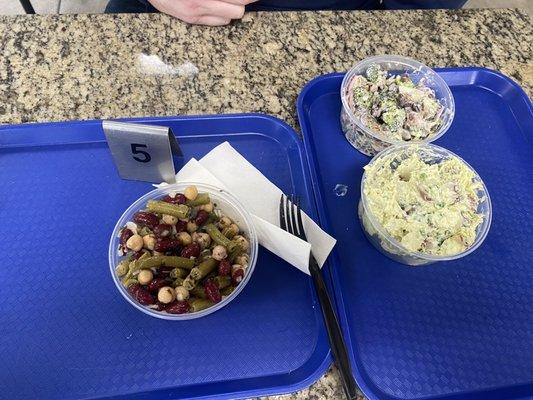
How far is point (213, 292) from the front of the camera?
720 millimetres

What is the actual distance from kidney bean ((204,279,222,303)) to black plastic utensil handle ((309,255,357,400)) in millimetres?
168

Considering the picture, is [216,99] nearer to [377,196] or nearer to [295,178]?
[295,178]

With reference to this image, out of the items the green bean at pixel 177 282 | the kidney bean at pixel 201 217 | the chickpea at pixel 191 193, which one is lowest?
the green bean at pixel 177 282

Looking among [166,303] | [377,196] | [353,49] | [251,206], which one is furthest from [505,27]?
[166,303]

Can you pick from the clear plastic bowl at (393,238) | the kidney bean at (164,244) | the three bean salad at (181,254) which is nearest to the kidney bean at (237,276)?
the three bean salad at (181,254)

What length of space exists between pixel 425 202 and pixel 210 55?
58 cm

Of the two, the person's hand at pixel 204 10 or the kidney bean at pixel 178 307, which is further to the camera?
the person's hand at pixel 204 10

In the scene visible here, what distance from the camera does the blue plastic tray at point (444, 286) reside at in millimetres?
773

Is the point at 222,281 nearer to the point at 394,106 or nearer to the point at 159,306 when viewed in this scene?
the point at 159,306

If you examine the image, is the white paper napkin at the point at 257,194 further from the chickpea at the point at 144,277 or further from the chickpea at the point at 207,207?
the chickpea at the point at 144,277

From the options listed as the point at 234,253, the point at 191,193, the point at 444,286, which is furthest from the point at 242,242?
the point at 444,286

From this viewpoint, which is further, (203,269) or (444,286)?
(444,286)

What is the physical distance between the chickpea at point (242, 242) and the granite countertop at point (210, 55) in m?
0.31

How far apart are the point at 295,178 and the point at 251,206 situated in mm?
122
